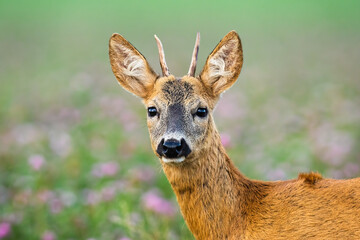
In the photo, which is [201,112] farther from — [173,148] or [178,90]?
[173,148]

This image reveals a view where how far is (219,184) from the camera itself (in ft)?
14.9

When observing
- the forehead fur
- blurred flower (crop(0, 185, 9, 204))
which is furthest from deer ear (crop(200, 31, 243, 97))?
blurred flower (crop(0, 185, 9, 204))

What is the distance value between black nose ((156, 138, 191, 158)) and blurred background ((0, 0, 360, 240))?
0.44 meters

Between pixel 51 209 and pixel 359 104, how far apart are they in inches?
205

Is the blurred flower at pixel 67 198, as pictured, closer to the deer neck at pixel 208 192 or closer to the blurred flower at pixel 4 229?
Result: the blurred flower at pixel 4 229

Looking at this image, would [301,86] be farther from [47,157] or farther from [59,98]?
[47,157]

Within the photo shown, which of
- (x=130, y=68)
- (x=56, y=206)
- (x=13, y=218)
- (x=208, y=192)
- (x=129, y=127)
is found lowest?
(x=208, y=192)

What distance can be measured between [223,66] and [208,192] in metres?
1.12

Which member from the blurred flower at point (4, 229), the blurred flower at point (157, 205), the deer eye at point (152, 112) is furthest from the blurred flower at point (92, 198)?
the deer eye at point (152, 112)

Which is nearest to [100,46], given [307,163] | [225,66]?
[307,163]

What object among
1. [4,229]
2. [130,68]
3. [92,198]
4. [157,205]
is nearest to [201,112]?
[130,68]

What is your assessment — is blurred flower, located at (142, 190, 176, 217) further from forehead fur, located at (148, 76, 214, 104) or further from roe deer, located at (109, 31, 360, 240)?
forehead fur, located at (148, 76, 214, 104)

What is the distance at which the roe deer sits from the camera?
165 inches

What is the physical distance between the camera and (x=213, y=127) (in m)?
4.71
